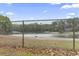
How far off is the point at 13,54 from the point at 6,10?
451 millimetres

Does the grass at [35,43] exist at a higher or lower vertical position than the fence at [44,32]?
lower

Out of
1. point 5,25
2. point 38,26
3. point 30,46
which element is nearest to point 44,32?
point 38,26

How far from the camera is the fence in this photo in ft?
11.1

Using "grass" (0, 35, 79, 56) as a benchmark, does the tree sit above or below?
above

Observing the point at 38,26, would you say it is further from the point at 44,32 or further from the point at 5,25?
the point at 5,25

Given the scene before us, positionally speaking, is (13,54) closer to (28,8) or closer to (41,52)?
(41,52)

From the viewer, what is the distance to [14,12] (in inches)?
134

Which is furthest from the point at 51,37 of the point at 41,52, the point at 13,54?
the point at 13,54

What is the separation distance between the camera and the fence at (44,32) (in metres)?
3.39

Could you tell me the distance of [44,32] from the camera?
342cm

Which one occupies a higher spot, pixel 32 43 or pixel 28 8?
pixel 28 8

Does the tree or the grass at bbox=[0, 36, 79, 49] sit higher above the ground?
the tree

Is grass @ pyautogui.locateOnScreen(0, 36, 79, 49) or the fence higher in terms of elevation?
the fence

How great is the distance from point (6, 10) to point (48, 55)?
0.62 meters
